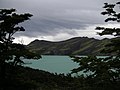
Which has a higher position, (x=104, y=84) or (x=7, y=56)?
(x=7, y=56)

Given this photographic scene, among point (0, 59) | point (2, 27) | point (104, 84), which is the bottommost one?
point (104, 84)

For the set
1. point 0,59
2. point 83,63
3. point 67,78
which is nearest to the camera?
point 0,59

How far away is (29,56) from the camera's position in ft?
52.3

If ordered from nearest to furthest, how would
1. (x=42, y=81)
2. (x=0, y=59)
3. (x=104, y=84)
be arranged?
(x=0, y=59) < (x=104, y=84) < (x=42, y=81)

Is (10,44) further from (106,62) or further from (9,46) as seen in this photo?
(106,62)

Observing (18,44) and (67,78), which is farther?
(67,78)

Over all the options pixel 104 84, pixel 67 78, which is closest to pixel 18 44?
pixel 104 84

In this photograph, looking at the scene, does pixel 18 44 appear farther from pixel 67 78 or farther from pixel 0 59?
pixel 67 78

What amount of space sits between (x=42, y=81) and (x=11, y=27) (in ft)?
59.8

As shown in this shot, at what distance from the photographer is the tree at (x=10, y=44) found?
15.8m

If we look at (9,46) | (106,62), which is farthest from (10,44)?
(106,62)

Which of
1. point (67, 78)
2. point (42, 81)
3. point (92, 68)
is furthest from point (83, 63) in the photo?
point (67, 78)

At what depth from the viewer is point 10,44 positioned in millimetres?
16750

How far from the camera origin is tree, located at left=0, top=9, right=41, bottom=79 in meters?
15.8
